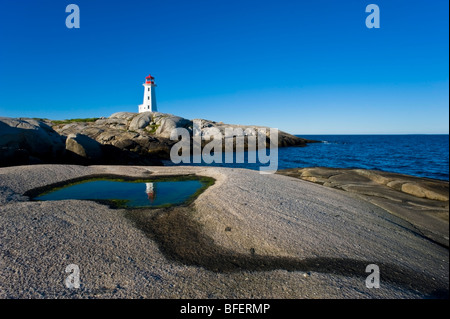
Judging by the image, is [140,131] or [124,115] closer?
[140,131]

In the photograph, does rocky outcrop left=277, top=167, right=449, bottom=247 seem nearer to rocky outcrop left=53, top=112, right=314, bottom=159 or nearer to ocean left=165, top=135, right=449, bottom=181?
ocean left=165, top=135, right=449, bottom=181

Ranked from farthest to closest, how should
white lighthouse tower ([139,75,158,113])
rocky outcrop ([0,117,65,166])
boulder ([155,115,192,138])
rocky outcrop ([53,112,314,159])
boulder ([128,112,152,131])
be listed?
white lighthouse tower ([139,75,158,113]), boulder ([128,112,152,131]), boulder ([155,115,192,138]), rocky outcrop ([53,112,314,159]), rocky outcrop ([0,117,65,166])

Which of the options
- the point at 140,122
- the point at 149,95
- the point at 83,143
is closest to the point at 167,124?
the point at 140,122

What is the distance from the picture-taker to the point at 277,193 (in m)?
13.5

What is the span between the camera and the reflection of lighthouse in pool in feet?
43.9

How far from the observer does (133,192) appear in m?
14.4

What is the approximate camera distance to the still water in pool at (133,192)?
1270cm

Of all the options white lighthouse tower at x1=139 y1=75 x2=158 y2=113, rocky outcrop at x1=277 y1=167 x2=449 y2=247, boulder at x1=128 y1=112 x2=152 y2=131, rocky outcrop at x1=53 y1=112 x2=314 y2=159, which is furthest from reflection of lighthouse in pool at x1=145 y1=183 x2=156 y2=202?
white lighthouse tower at x1=139 y1=75 x2=158 y2=113

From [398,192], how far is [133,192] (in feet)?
56.4

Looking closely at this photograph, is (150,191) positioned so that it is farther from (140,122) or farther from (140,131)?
(140,122)

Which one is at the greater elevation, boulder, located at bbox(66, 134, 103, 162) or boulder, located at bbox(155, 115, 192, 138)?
boulder, located at bbox(155, 115, 192, 138)

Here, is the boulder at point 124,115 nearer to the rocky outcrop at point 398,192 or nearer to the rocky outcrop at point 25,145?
the rocky outcrop at point 25,145

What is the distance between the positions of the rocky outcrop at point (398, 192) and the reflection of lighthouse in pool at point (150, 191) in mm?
12441
